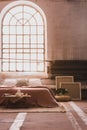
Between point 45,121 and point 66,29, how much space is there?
6607mm

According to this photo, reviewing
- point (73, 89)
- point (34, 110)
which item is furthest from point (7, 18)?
point (34, 110)

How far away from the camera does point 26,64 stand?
49.7 feet

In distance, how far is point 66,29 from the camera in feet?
47.2

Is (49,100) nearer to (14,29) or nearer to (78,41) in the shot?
(78,41)

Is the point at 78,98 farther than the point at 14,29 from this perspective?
No

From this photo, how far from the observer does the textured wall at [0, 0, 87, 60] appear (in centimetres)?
1438

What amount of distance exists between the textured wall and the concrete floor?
15.0ft

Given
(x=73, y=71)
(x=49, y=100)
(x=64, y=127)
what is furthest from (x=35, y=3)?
(x=64, y=127)

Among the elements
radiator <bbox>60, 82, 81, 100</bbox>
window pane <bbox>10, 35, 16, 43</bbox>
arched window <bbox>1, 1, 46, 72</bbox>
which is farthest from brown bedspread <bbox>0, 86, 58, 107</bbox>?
window pane <bbox>10, 35, 16, 43</bbox>

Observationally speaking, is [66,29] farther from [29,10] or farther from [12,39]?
[12,39]

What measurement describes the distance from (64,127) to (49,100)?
3.47 m

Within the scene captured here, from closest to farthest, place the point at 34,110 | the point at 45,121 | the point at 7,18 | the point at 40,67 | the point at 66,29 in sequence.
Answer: the point at 45,121 → the point at 34,110 → the point at 66,29 → the point at 40,67 → the point at 7,18

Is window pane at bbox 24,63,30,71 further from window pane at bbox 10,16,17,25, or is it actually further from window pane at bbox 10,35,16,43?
window pane at bbox 10,16,17,25

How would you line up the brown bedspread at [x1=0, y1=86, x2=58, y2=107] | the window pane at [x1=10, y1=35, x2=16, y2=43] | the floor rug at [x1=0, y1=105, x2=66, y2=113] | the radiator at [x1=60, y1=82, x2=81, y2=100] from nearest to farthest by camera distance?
the floor rug at [x1=0, y1=105, x2=66, y2=113], the brown bedspread at [x1=0, y1=86, x2=58, y2=107], the radiator at [x1=60, y1=82, x2=81, y2=100], the window pane at [x1=10, y1=35, x2=16, y2=43]
